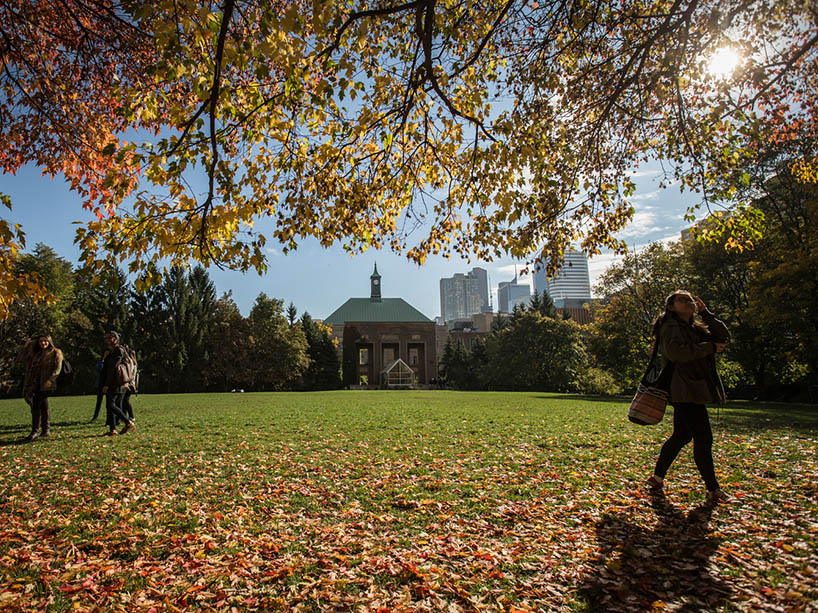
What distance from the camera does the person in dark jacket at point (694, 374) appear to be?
4469mm

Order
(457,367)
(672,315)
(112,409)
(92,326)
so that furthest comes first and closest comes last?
1. (457,367)
2. (92,326)
3. (112,409)
4. (672,315)

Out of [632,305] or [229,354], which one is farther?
[229,354]

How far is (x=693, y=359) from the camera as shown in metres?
4.46

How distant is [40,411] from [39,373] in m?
1.15

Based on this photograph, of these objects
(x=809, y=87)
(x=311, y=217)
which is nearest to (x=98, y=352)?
(x=311, y=217)

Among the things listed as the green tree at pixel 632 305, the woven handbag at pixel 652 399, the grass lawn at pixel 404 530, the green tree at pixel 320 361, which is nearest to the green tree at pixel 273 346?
the green tree at pixel 320 361

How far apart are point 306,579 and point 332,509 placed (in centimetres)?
147

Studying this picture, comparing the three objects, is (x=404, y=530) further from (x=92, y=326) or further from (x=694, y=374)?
(x=92, y=326)

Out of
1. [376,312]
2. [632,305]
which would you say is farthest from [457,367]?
[632,305]

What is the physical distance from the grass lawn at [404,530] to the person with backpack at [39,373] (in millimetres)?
1217

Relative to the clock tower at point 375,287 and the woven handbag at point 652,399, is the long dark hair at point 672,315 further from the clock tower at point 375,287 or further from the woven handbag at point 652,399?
the clock tower at point 375,287

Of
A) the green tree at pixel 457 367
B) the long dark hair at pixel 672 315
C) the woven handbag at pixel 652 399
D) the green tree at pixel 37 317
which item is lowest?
the green tree at pixel 457 367

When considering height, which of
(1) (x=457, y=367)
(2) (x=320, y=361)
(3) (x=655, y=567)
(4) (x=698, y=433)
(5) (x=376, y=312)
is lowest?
(1) (x=457, y=367)

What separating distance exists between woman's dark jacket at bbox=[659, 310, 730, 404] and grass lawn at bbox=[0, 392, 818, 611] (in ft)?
3.72
